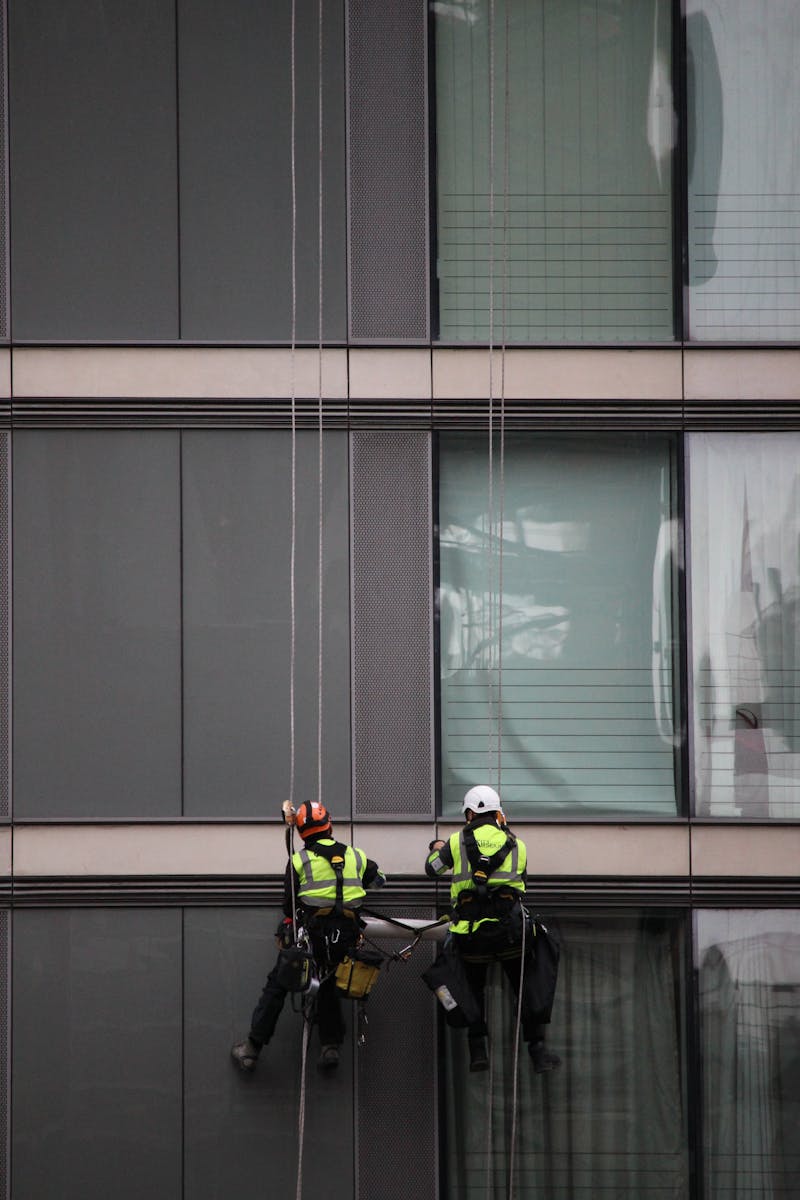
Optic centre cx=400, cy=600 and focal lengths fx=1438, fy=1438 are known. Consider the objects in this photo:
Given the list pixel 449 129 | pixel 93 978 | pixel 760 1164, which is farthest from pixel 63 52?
pixel 760 1164

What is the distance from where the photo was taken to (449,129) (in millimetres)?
11609

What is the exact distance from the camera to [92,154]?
11391 millimetres

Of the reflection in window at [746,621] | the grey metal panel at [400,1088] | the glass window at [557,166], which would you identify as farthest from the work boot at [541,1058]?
the glass window at [557,166]

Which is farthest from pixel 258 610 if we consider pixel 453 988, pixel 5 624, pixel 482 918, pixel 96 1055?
pixel 96 1055

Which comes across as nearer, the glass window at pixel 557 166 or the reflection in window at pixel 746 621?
the reflection in window at pixel 746 621

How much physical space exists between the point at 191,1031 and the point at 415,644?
3445mm

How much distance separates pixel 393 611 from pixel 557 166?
12.7 ft

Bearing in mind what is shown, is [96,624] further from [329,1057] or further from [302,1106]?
[302,1106]

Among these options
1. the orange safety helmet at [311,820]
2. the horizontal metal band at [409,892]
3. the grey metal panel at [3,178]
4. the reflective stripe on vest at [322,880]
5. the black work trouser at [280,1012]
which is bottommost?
the black work trouser at [280,1012]

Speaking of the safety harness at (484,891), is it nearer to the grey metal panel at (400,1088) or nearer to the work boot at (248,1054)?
the grey metal panel at (400,1088)

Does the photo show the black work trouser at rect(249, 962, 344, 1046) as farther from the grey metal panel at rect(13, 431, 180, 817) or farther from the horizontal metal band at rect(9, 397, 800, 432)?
the horizontal metal band at rect(9, 397, 800, 432)

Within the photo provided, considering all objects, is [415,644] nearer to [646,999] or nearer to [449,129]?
[646,999]

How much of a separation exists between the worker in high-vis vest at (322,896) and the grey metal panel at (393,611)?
0.92 metres

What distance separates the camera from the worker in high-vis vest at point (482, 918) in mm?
10172
